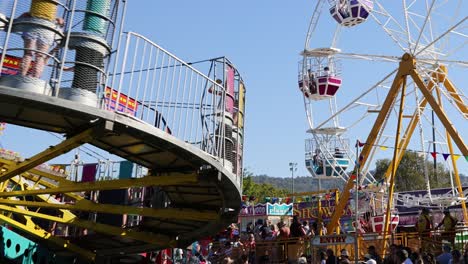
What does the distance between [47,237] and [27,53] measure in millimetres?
8634

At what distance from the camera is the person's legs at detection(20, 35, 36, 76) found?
25.6 ft

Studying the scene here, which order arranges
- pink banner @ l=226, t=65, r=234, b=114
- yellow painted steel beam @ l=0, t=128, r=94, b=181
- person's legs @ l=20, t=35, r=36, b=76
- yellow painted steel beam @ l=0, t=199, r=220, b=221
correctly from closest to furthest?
person's legs @ l=20, t=35, r=36, b=76, yellow painted steel beam @ l=0, t=128, r=94, b=181, pink banner @ l=226, t=65, r=234, b=114, yellow painted steel beam @ l=0, t=199, r=220, b=221

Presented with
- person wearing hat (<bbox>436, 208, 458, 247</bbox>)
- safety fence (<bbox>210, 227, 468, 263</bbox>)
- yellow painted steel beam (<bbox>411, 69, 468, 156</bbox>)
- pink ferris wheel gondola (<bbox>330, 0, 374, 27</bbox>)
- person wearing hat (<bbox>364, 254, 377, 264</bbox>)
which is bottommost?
person wearing hat (<bbox>364, 254, 377, 264</bbox>)

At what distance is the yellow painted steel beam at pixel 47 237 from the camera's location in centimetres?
1425

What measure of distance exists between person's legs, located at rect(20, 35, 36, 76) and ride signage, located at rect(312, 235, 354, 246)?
28.7ft

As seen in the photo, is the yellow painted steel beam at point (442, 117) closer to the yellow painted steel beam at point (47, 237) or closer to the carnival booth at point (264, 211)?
the yellow painted steel beam at point (47, 237)

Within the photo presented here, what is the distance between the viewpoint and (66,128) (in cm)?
894

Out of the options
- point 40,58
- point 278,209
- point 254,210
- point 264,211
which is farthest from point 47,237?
point 278,209

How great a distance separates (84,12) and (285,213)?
26.5 m

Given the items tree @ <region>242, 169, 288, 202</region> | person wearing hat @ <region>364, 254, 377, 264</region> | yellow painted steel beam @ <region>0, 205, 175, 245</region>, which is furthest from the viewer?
tree @ <region>242, 169, 288, 202</region>

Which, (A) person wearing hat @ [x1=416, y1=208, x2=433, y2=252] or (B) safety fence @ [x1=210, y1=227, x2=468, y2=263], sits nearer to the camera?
(B) safety fence @ [x1=210, y1=227, x2=468, y2=263]

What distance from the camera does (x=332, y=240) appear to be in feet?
45.3

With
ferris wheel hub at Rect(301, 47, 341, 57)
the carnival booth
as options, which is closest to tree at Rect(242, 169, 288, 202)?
the carnival booth

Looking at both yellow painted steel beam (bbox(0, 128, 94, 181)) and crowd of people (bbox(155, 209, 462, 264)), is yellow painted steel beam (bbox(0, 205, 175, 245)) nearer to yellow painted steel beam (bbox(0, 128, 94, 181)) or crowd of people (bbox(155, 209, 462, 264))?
crowd of people (bbox(155, 209, 462, 264))
